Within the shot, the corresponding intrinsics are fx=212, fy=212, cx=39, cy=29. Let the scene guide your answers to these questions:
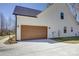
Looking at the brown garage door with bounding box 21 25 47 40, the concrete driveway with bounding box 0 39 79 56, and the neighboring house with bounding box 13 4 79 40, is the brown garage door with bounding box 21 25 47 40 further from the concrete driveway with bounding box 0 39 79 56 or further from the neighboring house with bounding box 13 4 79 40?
the concrete driveway with bounding box 0 39 79 56

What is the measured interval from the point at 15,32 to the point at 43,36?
1.06 m

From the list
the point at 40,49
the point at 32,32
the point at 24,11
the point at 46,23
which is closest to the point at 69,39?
the point at 46,23

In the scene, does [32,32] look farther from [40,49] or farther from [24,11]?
[24,11]

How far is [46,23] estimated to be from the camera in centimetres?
789

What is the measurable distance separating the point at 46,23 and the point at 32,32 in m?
0.64

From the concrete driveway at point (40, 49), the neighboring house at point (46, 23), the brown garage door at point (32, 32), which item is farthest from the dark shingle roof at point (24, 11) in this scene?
the concrete driveway at point (40, 49)

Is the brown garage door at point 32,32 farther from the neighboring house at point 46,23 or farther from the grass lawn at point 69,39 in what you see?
the grass lawn at point 69,39

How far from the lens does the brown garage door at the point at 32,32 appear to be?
26.1 ft

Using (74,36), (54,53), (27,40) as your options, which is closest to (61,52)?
(54,53)

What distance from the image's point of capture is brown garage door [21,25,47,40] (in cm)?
795

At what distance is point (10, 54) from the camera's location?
7.65 m

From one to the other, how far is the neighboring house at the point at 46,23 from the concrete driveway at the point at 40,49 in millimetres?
250

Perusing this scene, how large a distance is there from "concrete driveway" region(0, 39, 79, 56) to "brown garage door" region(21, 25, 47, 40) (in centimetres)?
17

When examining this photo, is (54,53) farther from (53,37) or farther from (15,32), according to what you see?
(15,32)
